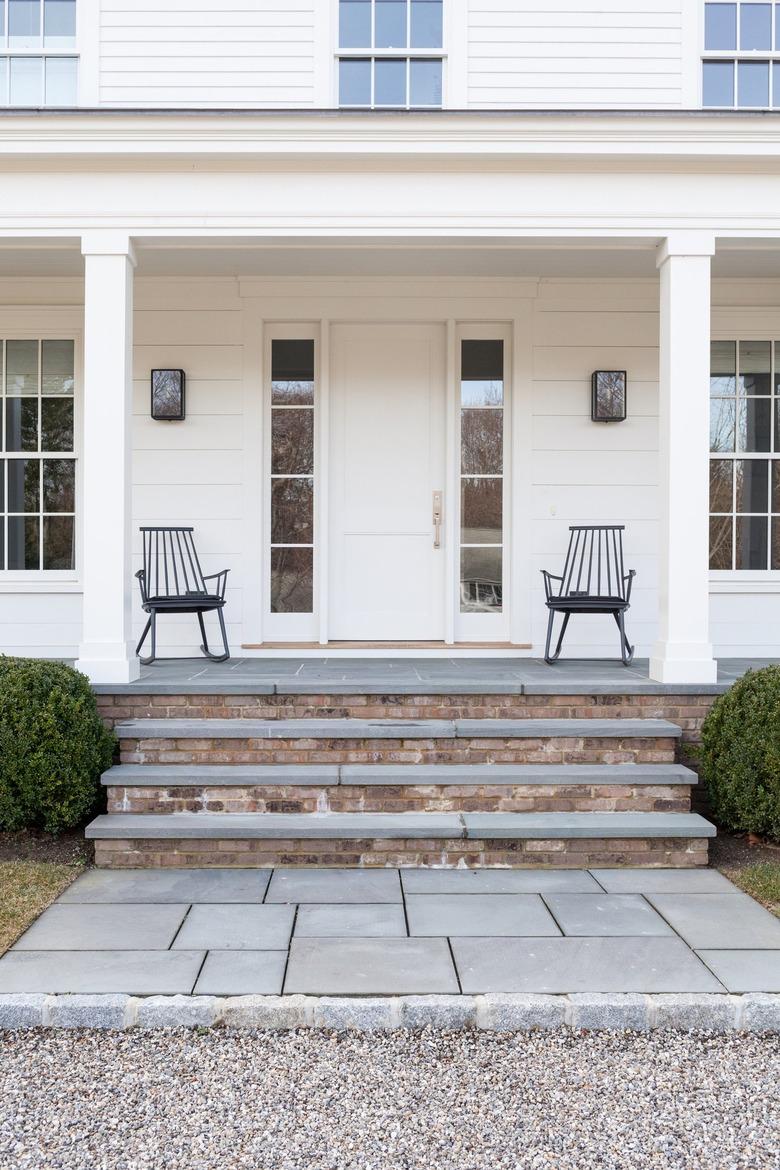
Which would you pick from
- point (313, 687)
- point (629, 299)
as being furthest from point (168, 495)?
point (629, 299)

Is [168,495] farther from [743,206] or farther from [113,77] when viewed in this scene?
[743,206]

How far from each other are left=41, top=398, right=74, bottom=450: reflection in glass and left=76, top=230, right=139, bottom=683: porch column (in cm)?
145

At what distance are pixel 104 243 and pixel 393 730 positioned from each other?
10.1 ft

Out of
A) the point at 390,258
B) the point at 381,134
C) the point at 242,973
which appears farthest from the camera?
the point at 390,258

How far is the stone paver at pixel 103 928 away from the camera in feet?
9.43

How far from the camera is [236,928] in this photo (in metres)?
3.00

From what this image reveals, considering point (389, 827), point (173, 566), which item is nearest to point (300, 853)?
point (389, 827)

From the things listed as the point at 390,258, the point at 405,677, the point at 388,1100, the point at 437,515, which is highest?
the point at 390,258

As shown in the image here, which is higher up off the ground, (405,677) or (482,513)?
(482,513)

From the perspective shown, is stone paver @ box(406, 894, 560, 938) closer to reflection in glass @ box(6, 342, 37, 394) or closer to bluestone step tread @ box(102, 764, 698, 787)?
bluestone step tread @ box(102, 764, 698, 787)

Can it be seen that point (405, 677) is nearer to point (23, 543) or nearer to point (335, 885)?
point (335, 885)

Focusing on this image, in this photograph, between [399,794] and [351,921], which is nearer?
[351,921]

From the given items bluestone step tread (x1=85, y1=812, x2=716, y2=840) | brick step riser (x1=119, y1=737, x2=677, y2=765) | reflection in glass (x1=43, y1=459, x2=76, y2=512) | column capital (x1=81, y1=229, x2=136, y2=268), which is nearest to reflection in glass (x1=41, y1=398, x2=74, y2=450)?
reflection in glass (x1=43, y1=459, x2=76, y2=512)

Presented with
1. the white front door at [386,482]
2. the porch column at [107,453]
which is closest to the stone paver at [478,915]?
the porch column at [107,453]
